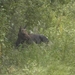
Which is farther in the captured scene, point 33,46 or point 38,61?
point 33,46

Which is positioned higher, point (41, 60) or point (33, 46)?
point (33, 46)

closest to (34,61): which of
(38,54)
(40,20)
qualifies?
(38,54)

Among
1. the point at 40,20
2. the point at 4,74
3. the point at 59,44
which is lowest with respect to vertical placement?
the point at 4,74

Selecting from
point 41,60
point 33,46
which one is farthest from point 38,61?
point 33,46

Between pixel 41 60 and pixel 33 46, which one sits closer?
pixel 41 60

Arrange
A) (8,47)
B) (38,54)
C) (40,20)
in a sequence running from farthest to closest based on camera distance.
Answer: (40,20) → (8,47) → (38,54)

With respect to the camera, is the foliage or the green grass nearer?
the green grass

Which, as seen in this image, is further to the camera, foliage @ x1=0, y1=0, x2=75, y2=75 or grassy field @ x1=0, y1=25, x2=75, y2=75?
foliage @ x1=0, y1=0, x2=75, y2=75

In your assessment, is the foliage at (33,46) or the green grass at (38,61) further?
the foliage at (33,46)

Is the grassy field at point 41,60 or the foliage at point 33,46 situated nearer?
the grassy field at point 41,60

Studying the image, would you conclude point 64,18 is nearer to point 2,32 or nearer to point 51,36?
point 51,36

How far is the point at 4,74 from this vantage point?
5730mm

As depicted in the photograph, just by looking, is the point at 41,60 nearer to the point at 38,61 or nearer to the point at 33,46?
the point at 38,61

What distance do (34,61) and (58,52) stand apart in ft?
2.69
